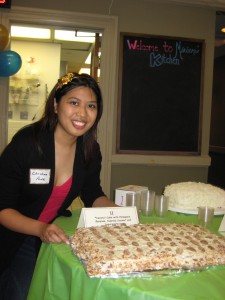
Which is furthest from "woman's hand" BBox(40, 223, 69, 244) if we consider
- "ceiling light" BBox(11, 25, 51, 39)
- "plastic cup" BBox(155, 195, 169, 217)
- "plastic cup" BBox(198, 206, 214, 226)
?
"ceiling light" BBox(11, 25, 51, 39)

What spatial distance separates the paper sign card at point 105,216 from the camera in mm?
1316

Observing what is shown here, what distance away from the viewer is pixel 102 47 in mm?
3678

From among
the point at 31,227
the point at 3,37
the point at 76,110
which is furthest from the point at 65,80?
the point at 3,37

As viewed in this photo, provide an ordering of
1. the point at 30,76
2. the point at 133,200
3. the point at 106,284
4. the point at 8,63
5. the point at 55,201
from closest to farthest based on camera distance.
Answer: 1. the point at 106,284
2. the point at 55,201
3. the point at 133,200
4. the point at 8,63
5. the point at 30,76

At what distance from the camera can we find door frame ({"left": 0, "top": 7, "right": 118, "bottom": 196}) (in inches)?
137

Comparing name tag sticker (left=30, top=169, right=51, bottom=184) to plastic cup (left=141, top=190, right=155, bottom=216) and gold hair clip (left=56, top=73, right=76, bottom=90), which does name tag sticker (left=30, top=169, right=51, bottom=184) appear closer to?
gold hair clip (left=56, top=73, right=76, bottom=90)

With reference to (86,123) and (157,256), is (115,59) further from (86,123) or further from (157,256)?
(157,256)

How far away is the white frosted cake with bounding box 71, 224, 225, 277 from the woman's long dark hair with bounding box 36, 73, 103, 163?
0.69m

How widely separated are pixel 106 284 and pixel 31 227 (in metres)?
0.60

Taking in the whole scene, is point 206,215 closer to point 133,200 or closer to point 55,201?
Result: point 133,200

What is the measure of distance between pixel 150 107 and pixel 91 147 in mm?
2115

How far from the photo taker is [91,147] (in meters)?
→ 1.85

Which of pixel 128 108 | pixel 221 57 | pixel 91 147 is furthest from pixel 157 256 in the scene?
pixel 221 57

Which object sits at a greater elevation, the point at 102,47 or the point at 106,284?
the point at 102,47
